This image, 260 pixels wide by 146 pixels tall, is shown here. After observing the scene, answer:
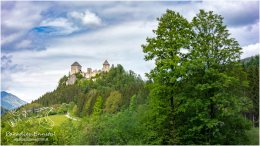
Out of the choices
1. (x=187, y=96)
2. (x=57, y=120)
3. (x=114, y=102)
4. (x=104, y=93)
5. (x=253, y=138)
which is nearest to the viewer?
(x=187, y=96)

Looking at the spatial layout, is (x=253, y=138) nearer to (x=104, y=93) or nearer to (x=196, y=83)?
(x=196, y=83)

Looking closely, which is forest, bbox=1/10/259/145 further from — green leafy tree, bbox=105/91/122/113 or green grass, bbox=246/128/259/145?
green leafy tree, bbox=105/91/122/113

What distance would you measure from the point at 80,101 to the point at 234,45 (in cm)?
11140

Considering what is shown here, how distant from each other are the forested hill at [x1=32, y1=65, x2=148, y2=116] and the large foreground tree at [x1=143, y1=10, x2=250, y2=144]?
7889 cm

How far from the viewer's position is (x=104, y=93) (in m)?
129

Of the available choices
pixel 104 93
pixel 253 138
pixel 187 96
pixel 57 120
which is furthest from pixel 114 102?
pixel 187 96

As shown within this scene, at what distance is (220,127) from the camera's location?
86.9ft

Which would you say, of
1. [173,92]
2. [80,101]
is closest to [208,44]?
[173,92]

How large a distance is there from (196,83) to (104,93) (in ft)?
341

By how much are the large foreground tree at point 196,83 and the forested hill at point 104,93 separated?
78885 mm

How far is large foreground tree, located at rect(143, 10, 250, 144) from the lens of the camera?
25.4 metres

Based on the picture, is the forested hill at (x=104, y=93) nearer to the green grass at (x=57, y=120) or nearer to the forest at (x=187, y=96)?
the green grass at (x=57, y=120)

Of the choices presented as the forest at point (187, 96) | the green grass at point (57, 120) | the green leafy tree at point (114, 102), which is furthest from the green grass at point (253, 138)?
the green leafy tree at point (114, 102)

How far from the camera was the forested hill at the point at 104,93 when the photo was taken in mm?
112181
